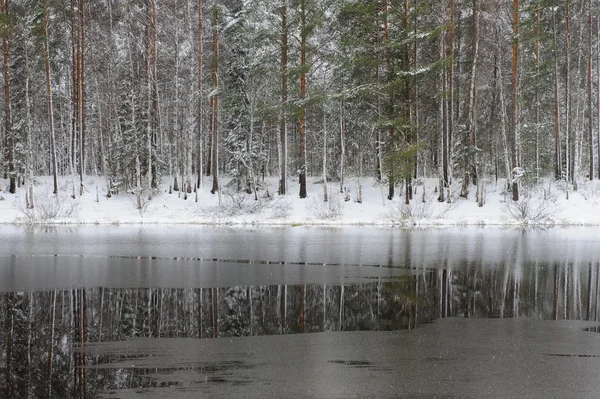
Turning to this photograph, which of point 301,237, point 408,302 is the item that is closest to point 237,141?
point 301,237

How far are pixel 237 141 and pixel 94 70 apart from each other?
11170 millimetres

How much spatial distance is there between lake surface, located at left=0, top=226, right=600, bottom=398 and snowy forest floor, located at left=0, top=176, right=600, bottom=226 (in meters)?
12.1

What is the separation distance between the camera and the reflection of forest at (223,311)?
6867 millimetres

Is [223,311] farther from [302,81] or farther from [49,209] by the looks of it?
[302,81]

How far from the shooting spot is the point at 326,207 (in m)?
32.7

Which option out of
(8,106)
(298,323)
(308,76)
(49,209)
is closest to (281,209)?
(308,76)

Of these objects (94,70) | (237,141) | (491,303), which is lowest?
(491,303)

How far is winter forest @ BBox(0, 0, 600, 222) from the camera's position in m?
32.6

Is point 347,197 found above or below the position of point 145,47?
below

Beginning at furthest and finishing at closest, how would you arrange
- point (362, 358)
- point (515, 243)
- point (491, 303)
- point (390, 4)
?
1. point (390, 4)
2. point (515, 243)
3. point (491, 303)
4. point (362, 358)

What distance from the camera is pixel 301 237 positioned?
24.2m

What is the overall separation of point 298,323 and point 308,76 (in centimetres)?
2706

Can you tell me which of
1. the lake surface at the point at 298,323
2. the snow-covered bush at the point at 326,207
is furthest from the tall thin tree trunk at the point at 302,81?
the lake surface at the point at 298,323

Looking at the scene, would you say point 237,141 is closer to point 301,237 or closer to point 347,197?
point 347,197
